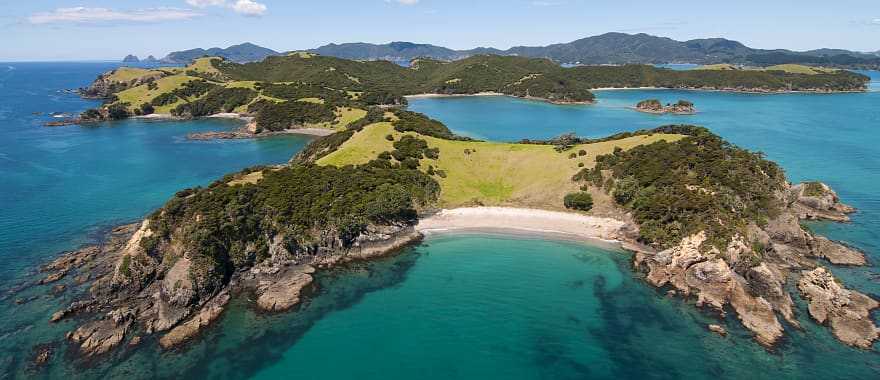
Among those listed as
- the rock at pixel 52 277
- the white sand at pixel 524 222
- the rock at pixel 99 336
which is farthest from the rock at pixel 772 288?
the rock at pixel 52 277

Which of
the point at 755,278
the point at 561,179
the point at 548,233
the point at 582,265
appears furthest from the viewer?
the point at 561,179

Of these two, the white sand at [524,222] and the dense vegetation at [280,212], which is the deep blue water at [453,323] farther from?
the dense vegetation at [280,212]

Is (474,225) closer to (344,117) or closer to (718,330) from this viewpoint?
(718,330)

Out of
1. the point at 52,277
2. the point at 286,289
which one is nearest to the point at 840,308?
the point at 286,289

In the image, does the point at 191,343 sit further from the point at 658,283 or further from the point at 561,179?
the point at 561,179

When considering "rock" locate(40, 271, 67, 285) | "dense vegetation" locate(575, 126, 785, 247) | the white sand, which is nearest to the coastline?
the white sand

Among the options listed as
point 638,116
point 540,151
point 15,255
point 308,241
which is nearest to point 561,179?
point 540,151
